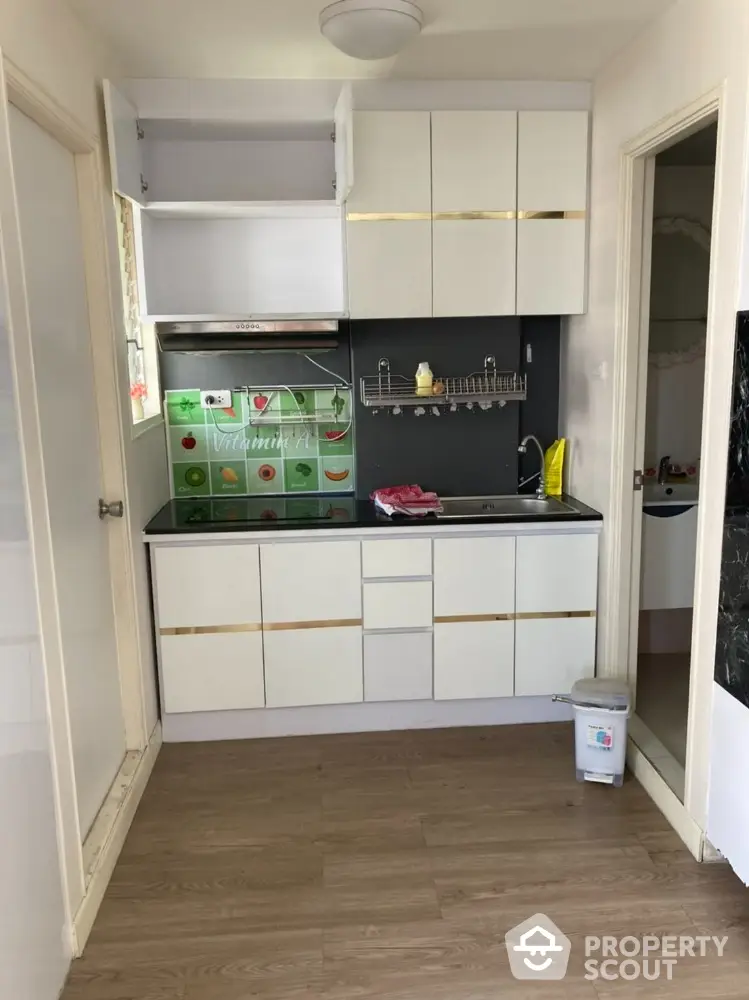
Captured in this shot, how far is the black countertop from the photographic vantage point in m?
2.93

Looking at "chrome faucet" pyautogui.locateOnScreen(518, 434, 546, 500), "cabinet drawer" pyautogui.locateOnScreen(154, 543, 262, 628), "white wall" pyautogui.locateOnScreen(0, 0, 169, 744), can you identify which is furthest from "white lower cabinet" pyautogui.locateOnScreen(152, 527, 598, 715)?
"chrome faucet" pyautogui.locateOnScreen(518, 434, 546, 500)

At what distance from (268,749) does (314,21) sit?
2.53 metres

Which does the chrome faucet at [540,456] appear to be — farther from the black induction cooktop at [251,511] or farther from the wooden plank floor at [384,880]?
the wooden plank floor at [384,880]

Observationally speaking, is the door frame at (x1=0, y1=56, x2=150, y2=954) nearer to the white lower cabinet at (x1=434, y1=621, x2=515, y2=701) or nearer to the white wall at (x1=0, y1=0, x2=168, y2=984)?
the white wall at (x1=0, y1=0, x2=168, y2=984)

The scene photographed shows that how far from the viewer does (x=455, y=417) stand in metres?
3.46

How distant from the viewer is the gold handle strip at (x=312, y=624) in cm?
299

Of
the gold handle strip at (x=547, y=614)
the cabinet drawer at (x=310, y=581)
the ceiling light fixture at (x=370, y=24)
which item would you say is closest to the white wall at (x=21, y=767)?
the cabinet drawer at (x=310, y=581)

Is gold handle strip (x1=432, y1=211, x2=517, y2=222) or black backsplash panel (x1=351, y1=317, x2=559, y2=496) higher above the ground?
gold handle strip (x1=432, y1=211, x2=517, y2=222)

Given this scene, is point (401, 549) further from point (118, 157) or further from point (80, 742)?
point (118, 157)

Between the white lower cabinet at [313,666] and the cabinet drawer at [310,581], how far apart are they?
0.07 metres

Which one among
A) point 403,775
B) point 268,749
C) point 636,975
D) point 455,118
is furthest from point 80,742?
point 455,118

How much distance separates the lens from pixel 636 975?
76.1 inches

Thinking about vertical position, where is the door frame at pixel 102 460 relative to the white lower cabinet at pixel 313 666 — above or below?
above

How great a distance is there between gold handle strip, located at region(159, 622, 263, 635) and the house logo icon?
1.40 metres
